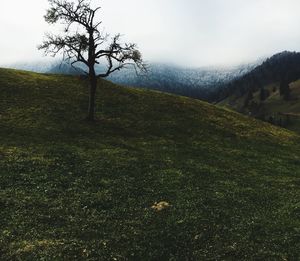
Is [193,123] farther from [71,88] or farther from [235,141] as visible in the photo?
[71,88]

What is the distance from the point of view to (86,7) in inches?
2501

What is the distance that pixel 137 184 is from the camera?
41156 millimetres

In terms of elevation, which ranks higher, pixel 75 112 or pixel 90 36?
pixel 90 36

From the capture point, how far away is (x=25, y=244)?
1091 inches

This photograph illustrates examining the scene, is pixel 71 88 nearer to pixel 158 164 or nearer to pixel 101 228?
pixel 158 164

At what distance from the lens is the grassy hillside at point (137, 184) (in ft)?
94.1

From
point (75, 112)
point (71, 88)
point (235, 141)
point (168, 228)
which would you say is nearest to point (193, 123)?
point (235, 141)

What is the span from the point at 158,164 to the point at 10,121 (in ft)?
74.9

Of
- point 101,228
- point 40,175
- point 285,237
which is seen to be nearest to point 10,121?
point 40,175

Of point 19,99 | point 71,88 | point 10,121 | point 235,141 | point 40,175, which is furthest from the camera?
point 71,88

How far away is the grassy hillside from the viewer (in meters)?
28.7

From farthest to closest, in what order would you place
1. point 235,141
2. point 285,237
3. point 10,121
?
point 235,141, point 10,121, point 285,237

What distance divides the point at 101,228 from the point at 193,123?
44793mm

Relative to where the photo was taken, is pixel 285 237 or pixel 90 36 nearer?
pixel 285 237
